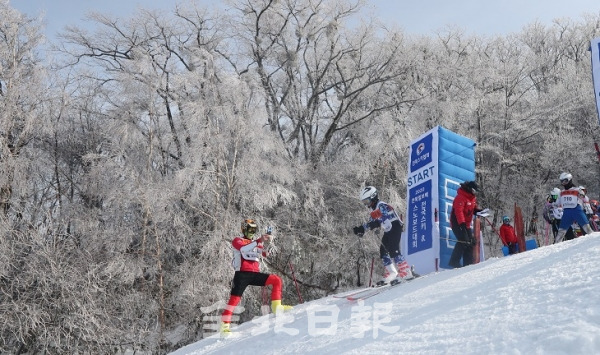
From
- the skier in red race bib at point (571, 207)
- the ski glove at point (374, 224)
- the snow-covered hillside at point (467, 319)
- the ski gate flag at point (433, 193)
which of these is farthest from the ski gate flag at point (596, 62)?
the ski glove at point (374, 224)

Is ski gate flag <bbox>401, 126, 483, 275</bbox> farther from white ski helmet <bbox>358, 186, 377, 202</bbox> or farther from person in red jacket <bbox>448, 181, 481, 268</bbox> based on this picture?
white ski helmet <bbox>358, 186, 377, 202</bbox>

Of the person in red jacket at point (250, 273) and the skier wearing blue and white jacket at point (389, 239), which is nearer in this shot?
the person in red jacket at point (250, 273)

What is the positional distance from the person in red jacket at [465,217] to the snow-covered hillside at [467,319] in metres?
2.49

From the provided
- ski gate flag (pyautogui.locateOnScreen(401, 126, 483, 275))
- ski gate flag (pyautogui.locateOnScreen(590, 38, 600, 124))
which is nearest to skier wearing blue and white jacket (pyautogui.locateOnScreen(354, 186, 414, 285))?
ski gate flag (pyautogui.locateOnScreen(401, 126, 483, 275))

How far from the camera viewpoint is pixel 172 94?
17438 mm

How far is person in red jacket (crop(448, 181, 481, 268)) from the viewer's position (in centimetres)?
964

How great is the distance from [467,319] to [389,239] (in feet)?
14.6

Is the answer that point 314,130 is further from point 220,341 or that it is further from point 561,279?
point 561,279

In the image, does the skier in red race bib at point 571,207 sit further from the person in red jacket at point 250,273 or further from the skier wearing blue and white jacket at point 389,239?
the person in red jacket at point 250,273

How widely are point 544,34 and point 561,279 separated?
3433cm

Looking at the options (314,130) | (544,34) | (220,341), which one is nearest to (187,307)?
(220,341)

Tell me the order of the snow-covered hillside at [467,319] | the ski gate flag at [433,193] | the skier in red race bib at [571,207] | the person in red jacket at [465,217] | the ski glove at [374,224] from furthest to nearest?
the ski gate flag at [433,193] < the skier in red race bib at [571,207] < the person in red jacket at [465,217] < the ski glove at [374,224] < the snow-covered hillside at [467,319]

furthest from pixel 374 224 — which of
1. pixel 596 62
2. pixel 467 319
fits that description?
pixel 596 62

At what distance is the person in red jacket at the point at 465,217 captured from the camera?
380 inches
